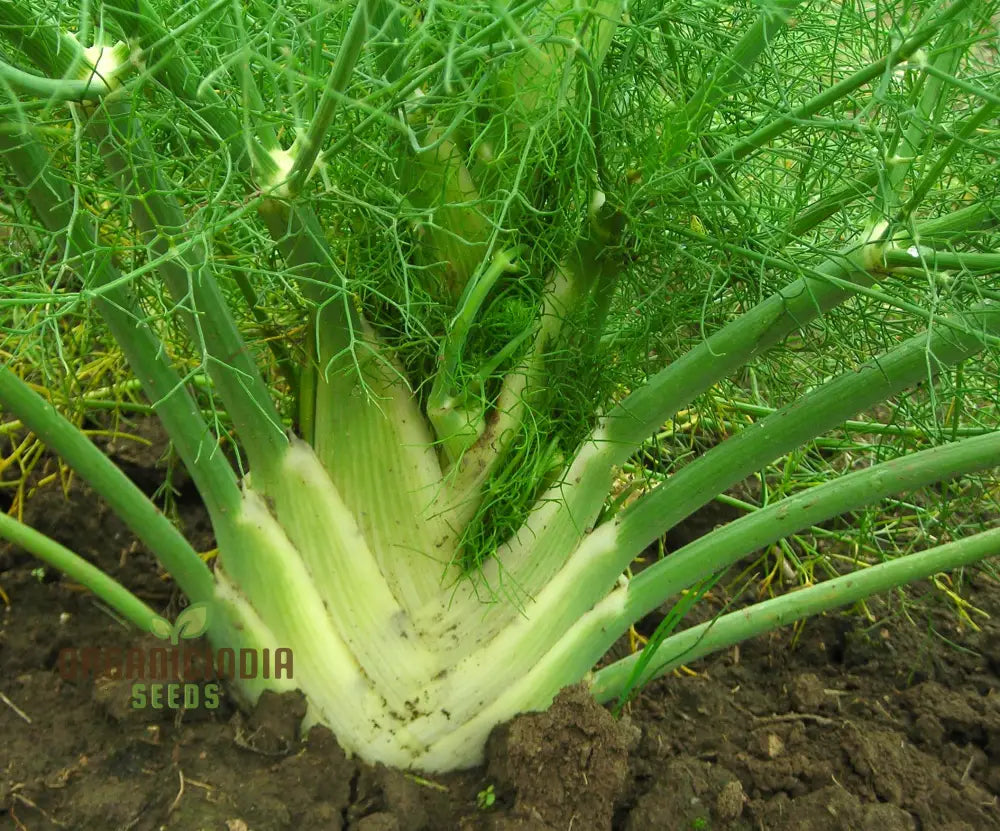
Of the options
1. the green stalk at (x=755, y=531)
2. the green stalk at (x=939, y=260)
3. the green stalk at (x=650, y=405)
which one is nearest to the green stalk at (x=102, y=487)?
the green stalk at (x=650, y=405)

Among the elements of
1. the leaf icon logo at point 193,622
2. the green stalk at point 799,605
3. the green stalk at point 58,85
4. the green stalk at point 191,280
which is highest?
the green stalk at point 58,85

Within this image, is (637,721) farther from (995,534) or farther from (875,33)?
(875,33)

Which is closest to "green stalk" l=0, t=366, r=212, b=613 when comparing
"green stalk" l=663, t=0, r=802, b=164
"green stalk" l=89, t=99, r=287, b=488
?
"green stalk" l=89, t=99, r=287, b=488

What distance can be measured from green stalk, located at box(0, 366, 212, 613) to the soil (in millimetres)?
136

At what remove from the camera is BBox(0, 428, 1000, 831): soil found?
953 millimetres

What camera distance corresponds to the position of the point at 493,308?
1015 mm

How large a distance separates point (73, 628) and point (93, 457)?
0.29 meters

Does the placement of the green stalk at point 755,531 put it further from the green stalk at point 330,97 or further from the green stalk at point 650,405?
the green stalk at point 330,97

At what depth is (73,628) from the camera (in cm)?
117

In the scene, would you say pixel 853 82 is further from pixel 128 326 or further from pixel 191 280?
pixel 128 326

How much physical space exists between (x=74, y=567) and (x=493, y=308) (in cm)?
52

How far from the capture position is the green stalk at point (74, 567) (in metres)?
1.00

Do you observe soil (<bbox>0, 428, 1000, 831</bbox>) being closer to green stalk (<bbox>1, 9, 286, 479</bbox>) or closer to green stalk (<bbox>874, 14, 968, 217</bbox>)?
green stalk (<bbox>1, 9, 286, 479</bbox>)

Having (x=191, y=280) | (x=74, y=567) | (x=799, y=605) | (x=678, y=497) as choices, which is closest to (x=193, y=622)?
(x=74, y=567)
